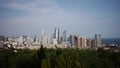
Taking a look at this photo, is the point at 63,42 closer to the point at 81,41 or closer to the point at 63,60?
the point at 81,41

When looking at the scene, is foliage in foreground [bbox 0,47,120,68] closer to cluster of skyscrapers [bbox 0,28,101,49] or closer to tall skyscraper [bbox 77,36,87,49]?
cluster of skyscrapers [bbox 0,28,101,49]

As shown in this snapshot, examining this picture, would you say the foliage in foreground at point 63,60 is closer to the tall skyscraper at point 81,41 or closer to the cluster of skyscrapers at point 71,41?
the cluster of skyscrapers at point 71,41

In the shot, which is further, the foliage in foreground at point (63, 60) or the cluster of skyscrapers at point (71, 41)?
the cluster of skyscrapers at point (71, 41)

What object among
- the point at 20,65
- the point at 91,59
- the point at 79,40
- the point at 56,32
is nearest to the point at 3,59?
the point at 20,65

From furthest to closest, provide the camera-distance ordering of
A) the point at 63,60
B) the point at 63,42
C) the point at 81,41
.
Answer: the point at 63,42
the point at 81,41
the point at 63,60

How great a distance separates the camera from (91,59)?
13.5 meters

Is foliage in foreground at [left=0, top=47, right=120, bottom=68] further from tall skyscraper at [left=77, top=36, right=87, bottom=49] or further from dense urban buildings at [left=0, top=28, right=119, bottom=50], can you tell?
tall skyscraper at [left=77, top=36, right=87, bottom=49]

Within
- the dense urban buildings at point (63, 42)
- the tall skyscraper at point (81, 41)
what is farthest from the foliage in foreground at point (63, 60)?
the tall skyscraper at point (81, 41)

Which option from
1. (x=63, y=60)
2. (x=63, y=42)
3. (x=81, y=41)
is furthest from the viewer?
(x=63, y=42)

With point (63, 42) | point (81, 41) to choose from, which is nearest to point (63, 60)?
point (81, 41)

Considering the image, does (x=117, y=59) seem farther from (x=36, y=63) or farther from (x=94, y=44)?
(x=94, y=44)

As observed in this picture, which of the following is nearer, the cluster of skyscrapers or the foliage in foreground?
the foliage in foreground

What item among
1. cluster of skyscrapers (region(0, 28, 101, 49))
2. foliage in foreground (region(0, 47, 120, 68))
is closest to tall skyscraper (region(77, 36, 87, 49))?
cluster of skyscrapers (region(0, 28, 101, 49))

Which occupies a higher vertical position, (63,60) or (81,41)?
(63,60)
